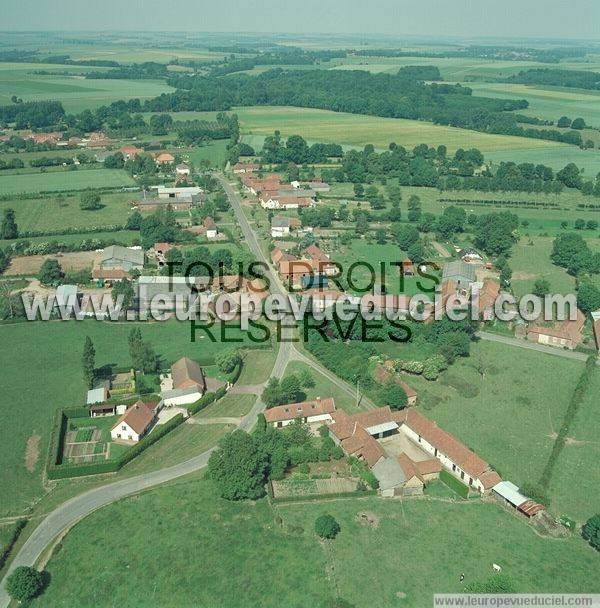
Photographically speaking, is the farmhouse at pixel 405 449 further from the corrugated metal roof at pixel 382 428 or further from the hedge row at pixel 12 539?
the hedge row at pixel 12 539

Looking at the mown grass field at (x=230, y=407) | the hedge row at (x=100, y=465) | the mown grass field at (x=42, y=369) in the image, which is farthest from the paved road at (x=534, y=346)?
the hedge row at (x=100, y=465)

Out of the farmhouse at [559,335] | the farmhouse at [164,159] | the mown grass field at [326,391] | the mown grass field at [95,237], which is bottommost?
the mown grass field at [326,391]

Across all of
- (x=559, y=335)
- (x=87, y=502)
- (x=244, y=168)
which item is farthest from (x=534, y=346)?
(x=244, y=168)

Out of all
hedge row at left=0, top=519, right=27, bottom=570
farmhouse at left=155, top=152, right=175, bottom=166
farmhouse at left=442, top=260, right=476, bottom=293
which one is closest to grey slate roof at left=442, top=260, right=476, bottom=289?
farmhouse at left=442, top=260, right=476, bottom=293

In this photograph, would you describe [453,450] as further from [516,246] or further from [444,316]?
[516,246]

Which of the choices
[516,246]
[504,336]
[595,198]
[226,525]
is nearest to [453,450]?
[226,525]

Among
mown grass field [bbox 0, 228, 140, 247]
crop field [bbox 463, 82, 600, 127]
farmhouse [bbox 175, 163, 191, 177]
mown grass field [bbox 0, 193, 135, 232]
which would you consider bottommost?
mown grass field [bbox 0, 228, 140, 247]

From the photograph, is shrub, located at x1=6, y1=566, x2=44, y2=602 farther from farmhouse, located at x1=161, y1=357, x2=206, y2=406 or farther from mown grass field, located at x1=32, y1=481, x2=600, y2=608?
farmhouse, located at x1=161, y1=357, x2=206, y2=406
